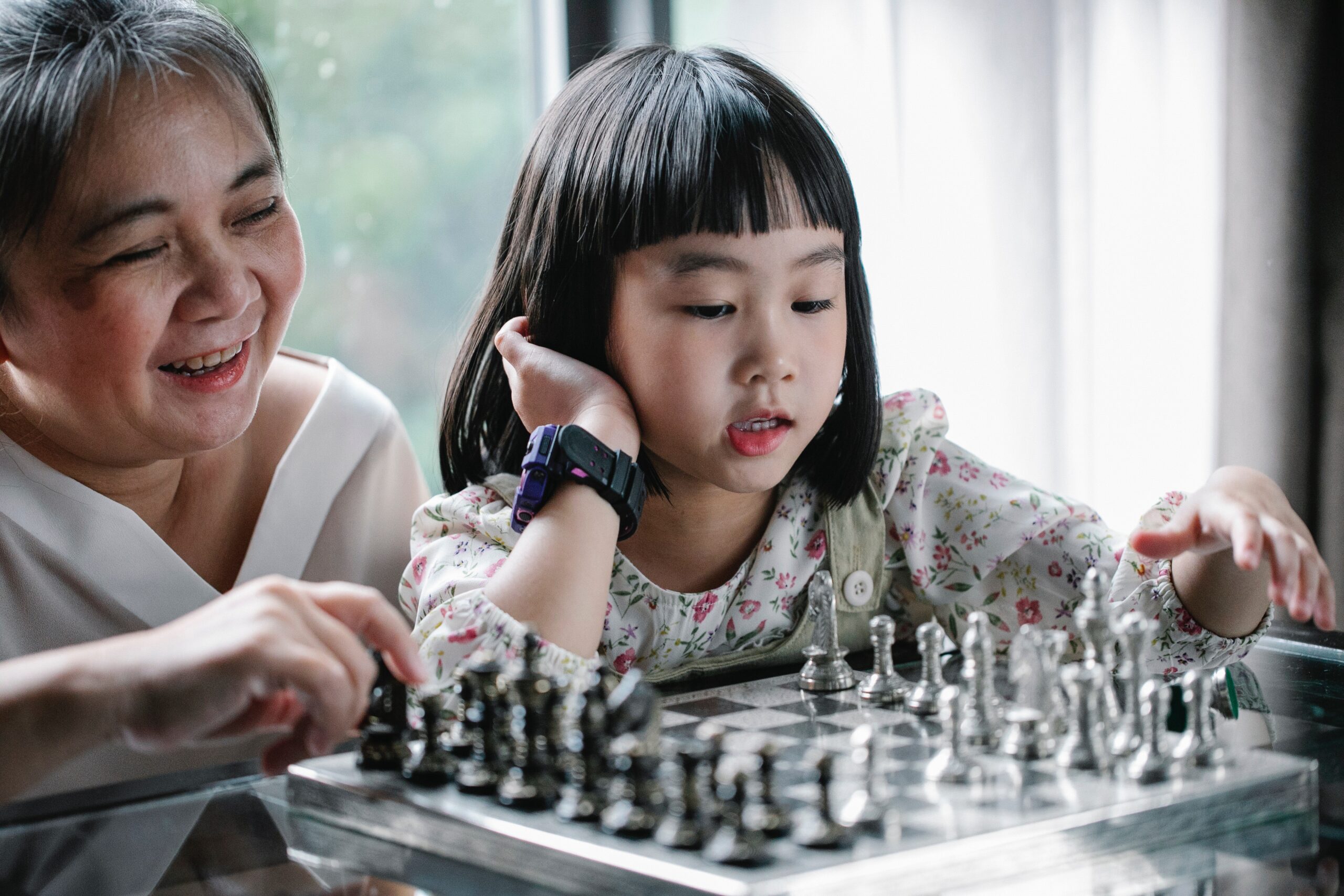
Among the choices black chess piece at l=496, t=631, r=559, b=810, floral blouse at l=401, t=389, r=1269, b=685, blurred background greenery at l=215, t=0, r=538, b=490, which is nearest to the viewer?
black chess piece at l=496, t=631, r=559, b=810

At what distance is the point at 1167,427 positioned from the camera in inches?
106

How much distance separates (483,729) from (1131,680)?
425mm

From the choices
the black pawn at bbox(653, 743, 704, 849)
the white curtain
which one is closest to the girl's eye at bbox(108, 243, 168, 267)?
the black pawn at bbox(653, 743, 704, 849)

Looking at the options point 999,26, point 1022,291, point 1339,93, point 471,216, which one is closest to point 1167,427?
point 1022,291

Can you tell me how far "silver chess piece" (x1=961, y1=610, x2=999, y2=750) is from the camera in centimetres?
87

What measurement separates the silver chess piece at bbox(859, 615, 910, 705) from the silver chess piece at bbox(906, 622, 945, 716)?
0.01 metres

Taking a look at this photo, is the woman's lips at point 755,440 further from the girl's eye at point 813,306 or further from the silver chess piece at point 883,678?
the silver chess piece at point 883,678

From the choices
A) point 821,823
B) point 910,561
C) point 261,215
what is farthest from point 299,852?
point 910,561

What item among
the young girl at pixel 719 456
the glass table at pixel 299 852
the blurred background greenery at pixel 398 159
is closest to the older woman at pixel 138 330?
the glass table at pixel 299 852

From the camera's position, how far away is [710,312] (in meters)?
1.27

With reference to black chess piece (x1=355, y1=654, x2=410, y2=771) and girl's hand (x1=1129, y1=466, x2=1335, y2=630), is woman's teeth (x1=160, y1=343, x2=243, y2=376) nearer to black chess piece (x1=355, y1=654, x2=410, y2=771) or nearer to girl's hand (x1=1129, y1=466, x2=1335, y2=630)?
black chess piece (x1=355, y1=654, x2=410, y2=771)

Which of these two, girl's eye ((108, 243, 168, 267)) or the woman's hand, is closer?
the woman's hand

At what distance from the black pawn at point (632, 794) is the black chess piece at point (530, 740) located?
0.15ft

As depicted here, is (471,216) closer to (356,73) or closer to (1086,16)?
(356,73)
